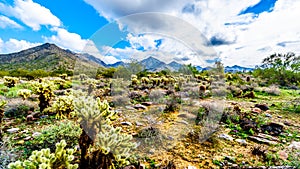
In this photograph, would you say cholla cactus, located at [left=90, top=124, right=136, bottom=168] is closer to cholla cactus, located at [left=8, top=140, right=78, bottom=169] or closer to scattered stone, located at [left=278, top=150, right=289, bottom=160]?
cholla cactus, located at [left=8, top=140, right=78, bottom=169]

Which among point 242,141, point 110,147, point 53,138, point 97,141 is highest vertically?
point 97,141

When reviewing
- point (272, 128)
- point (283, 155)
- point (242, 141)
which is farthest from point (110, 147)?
point (272, 128)

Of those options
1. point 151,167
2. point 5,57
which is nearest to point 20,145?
point 151,167

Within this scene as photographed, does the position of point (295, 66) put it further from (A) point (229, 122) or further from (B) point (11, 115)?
(B) point (11, 115)

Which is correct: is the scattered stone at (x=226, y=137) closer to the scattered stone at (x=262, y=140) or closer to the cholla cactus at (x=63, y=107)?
the scattered stone at (x=262, y=140)

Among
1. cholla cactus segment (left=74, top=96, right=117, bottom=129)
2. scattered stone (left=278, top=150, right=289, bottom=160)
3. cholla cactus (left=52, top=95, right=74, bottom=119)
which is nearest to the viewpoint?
cholla cactus segment (left=74, top=96, right=117, bottom=129)

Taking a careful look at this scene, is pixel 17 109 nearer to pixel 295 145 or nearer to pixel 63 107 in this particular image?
pixel 63 107

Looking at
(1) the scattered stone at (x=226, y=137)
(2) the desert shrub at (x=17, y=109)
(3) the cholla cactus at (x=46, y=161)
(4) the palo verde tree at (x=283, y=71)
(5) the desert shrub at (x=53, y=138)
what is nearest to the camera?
(3) the cholla cactus at (x=46, y=161)

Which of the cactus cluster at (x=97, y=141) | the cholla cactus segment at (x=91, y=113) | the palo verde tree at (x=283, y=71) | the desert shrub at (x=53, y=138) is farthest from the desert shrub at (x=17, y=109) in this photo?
the palo verde tree at (x=283, y=71)

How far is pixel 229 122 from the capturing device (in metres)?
6.71

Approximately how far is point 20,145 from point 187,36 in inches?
260

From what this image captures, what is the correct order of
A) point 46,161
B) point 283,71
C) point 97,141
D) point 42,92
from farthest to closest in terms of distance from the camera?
point 283,71 < point 42,92 < point 97,141 < point 46,161

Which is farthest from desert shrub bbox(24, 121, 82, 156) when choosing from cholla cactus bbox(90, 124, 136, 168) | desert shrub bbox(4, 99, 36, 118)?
desert shrub bbox(4, 99, 36, 118)

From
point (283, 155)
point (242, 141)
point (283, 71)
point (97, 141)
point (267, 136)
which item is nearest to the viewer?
point (97, 141)
